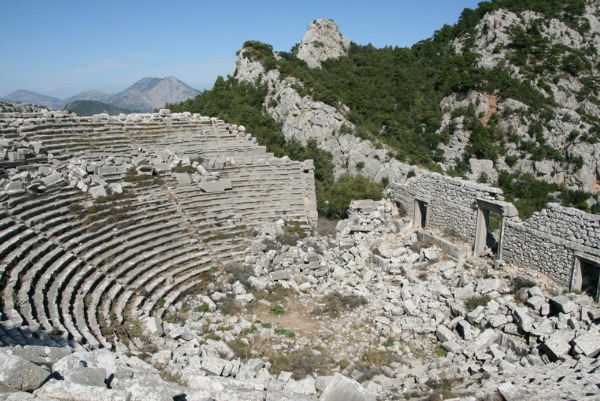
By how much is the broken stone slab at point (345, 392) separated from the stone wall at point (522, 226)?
6.93 m

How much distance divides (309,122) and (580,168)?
54.8 feet

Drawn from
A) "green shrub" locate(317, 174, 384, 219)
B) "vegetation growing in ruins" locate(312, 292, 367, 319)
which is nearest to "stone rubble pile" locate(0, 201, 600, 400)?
"vegetation growing in ruins" locate(312, 292, 367, 319)

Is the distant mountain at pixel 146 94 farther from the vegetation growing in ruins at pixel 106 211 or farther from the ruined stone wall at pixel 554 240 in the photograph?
the ruined stone wall at pixel 554 240

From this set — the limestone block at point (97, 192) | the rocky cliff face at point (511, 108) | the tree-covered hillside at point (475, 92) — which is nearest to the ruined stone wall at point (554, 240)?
the limestone block at point (97, 192)

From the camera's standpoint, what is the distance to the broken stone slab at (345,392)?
596 cm

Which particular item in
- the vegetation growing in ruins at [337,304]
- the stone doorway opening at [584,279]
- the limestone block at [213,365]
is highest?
the stone doorway opening at [584,279]

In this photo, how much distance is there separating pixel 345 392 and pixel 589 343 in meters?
4.97

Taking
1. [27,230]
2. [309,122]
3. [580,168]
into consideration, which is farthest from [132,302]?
[580,168]

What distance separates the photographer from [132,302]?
35.4ft

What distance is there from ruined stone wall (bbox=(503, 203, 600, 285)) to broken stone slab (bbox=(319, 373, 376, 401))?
694cm

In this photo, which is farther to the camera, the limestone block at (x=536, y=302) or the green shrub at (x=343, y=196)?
the green shrub at (x=343, y=196)

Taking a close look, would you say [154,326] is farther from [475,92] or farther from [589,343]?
[475,92]

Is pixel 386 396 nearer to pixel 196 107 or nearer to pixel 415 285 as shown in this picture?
pixel 415 285

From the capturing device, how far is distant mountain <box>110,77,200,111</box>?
94312 millimetres
